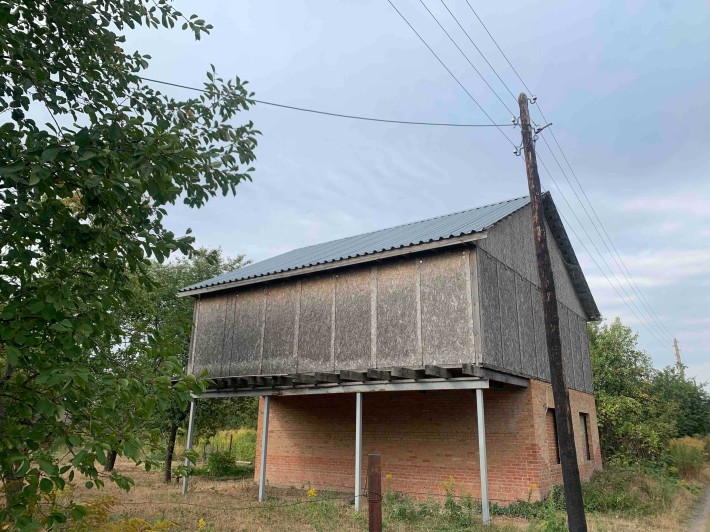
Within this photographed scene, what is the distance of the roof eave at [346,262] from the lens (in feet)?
37.9

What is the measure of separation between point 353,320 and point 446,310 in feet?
8.62

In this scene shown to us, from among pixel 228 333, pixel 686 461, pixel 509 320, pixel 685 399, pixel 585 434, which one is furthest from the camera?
pixel 685 399

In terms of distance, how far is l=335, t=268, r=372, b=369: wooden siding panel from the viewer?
13031 millimetres

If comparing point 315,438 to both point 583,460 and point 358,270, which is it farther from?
point 583,460

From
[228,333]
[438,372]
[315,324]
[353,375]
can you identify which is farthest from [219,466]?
[438,372]

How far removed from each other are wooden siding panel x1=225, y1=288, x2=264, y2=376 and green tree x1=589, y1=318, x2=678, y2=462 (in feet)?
53.2

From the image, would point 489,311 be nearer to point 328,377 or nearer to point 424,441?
point 328,377

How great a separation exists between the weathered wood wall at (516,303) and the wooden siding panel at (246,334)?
675cm

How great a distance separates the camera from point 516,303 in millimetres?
14016

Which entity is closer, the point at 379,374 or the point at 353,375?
the point at 379,374

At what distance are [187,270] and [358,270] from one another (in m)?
12.5

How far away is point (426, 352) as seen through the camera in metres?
11.9

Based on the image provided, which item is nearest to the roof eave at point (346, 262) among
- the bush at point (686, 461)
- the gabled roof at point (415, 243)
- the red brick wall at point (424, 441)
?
→ the gabled roof at point (415, 243)

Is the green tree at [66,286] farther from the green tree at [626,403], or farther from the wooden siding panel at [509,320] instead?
the green tree at [626,403]
